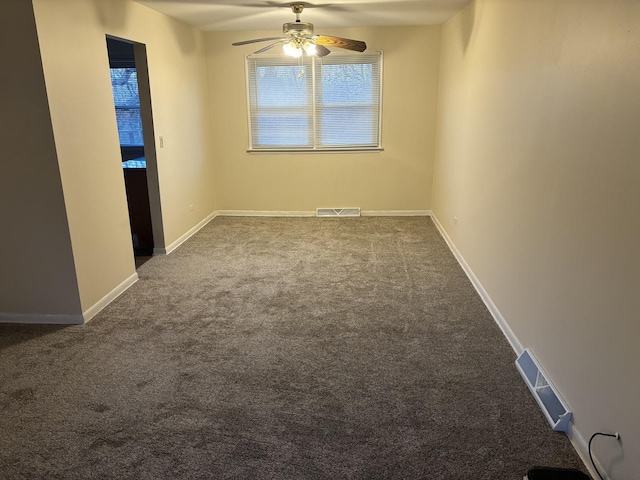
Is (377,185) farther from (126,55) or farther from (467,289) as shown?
(126,55)

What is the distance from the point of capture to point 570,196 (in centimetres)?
210

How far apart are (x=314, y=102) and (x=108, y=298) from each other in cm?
347

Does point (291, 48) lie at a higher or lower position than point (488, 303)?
higher

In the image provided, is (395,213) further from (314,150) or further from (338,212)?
(314,150)

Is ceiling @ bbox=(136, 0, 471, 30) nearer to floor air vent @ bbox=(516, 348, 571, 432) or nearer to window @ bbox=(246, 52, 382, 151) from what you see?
window @ bbox=(246, 52, 382, 151)

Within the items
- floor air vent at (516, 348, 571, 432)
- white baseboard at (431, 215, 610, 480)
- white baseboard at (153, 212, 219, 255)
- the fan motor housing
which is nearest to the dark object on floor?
white baseboard at (431, 215, 610, 480)

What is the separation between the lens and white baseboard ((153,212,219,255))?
466 centimetres

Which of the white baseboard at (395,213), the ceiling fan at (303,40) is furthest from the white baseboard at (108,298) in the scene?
the white baseboard at (395,213)

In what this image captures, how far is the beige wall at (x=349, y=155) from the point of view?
5.52m

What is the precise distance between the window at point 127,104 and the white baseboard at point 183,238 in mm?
1416

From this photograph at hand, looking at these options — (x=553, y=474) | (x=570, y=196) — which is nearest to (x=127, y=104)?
(x=570, y=196)

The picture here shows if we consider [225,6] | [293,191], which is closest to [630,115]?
[225,6]

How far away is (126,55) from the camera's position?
5.96 meters

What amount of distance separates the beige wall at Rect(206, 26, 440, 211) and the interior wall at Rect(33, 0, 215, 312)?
0.88 meters
